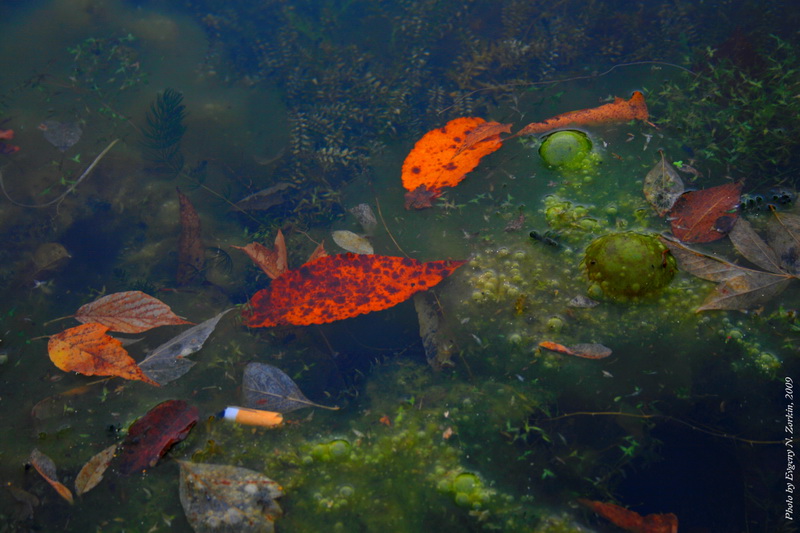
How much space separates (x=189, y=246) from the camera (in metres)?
3.23

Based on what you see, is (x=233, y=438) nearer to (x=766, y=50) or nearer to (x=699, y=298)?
(x=699, y=298)

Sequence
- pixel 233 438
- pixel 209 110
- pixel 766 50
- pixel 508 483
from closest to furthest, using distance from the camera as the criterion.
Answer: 1. pixel 508 483
2. pixel 233 438
3. pixel 766 50
4. pixel 209 110

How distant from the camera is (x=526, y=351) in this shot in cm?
237

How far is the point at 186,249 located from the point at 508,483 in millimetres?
2503

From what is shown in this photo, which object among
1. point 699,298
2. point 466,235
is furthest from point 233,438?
point 699,298

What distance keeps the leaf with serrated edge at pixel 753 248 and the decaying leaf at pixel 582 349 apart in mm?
810

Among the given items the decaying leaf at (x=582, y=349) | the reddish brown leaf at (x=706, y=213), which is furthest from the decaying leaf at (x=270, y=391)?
the reddish brown leaf at (x=706, y=213)

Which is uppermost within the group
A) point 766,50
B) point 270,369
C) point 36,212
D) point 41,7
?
point 41,7

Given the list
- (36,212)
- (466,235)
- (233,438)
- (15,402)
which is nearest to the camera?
(233,438)

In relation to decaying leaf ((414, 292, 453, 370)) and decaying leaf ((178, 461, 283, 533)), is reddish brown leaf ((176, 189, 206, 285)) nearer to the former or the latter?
decaying leaf ((178, 461, 283, 533))

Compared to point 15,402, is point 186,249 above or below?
above

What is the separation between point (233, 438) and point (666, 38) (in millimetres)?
3952

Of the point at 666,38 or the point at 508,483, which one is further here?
the point at 666,38

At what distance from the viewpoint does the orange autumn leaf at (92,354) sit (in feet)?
8.00
